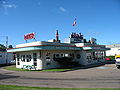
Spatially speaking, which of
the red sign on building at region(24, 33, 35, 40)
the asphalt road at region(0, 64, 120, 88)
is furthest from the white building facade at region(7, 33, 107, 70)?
the asphalt road at region(0, 64, 120, 88)

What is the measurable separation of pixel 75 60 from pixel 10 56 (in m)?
24.8

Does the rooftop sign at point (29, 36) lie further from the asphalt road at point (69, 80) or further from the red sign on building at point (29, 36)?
the asphalt road at point (69, 80)

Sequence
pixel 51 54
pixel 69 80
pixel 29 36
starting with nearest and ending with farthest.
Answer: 1. pixel 69 80
2. pixel 51 54
3. pixel 29 36

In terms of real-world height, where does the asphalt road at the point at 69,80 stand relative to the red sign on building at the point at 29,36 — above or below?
below

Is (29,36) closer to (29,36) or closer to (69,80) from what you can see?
(29,36)

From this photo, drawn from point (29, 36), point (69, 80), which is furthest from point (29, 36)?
point (69, 80)

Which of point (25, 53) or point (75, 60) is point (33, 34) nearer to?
point (25, 53)

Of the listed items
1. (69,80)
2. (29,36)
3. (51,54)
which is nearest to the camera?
(69,80)

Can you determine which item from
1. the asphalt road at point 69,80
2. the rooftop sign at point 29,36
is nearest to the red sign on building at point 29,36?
the rooftop sign at point 29,36

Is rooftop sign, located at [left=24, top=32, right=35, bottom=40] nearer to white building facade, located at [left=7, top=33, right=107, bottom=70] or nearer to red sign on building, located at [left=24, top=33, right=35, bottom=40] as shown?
red sign on building, located at [left=24, top=33, right=35, bottom=40]

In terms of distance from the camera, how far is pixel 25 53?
2827 centimetres

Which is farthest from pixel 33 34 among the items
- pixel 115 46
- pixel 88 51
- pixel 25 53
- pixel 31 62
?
pixel 115 46

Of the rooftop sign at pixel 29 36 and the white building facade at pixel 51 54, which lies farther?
the rooftop sign at pixel 29 36

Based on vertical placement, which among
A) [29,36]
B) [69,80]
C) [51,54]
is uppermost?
[29,36]
